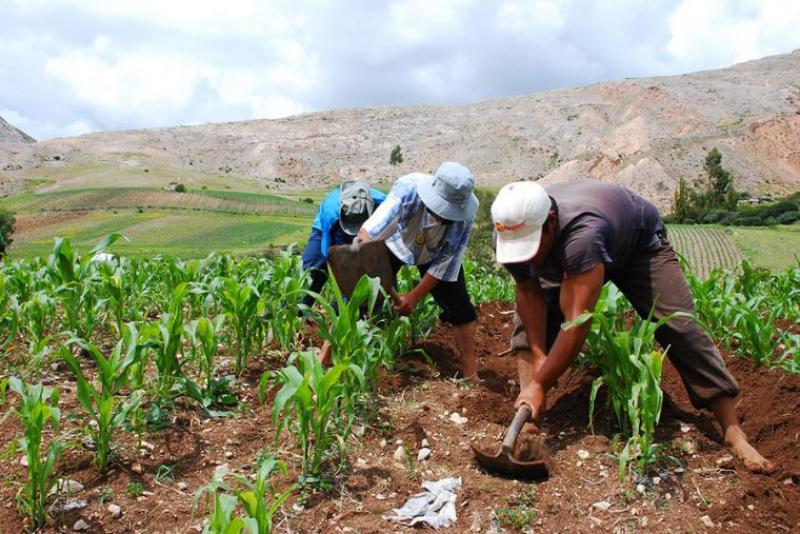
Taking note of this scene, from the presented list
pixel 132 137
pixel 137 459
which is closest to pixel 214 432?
pixel 137 459

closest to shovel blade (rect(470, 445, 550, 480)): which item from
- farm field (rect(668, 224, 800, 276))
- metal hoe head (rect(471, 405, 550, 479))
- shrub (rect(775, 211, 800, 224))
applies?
metal hoe head (rect(471, 405, 550, 479))

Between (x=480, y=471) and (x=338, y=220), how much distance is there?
1720 millimetres

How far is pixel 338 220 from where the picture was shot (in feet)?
12.2

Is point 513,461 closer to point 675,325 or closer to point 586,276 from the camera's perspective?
point 586,276

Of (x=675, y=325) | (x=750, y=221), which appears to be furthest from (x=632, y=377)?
(x=750, y=221)

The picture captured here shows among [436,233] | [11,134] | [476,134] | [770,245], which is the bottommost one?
[770,245]

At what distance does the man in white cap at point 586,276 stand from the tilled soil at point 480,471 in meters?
0.19

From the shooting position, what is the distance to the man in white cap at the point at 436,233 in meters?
3.18

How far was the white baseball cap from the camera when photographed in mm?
2229

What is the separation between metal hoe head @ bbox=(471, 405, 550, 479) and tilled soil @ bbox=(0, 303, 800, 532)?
0.13 feet

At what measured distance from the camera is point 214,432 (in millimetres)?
2777

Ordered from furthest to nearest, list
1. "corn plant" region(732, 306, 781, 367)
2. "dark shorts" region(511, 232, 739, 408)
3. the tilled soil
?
"corn plant" region(732, 306, 781, 367), "dark shorts" region(511, 232, 739, 408), the tilled soil

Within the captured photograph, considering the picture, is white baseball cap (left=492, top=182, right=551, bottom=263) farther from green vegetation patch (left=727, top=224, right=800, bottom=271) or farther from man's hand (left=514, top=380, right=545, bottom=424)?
green vegetation patch (left=727, top=224, right=800, bottom=271)

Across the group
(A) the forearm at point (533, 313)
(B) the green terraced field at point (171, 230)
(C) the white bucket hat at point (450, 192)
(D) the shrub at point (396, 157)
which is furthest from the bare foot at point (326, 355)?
(D) the shrub at point (396, 157)
